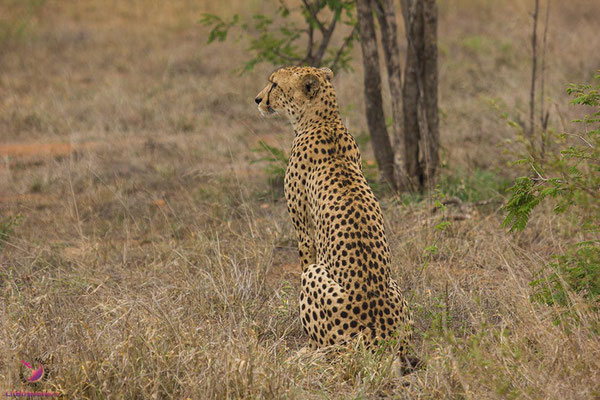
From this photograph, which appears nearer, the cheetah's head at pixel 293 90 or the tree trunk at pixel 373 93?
the cheetah's head at pixel 293 90

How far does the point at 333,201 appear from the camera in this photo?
127 inches

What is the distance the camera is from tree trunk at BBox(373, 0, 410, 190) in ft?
18.2

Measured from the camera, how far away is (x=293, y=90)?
360 cm

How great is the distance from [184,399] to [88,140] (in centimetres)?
599

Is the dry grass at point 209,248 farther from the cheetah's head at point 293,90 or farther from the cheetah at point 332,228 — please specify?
the cheetah's head at point 293,90

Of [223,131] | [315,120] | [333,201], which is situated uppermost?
[315,120]

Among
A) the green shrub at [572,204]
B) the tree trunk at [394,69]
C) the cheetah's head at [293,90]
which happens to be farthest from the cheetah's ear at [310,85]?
the tree trunk at [394,69]

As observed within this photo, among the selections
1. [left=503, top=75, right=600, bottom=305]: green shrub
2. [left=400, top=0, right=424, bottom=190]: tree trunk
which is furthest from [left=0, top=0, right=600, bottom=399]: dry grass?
[left=400, top=0, right=424, bottom=190]: tree trunk

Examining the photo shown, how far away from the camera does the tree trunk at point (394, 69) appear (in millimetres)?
5562

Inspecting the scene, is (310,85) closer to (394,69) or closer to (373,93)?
(394,69)

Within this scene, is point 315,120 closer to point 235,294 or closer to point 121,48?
point 235,294

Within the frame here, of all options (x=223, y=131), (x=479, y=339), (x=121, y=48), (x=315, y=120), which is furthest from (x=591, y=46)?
(x=479, y=339)

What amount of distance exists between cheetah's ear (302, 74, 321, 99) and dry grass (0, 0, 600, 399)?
1134 mm

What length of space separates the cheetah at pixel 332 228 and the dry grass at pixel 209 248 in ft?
0.56
